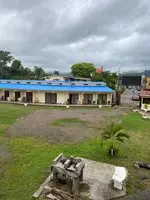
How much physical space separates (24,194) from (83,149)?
512cm

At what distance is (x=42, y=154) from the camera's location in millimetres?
10969


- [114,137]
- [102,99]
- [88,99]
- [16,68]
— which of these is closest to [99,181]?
[114,137]

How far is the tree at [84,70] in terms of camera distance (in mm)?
63763

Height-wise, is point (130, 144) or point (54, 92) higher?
point (54, 92)

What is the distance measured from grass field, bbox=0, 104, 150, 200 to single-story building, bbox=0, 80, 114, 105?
16.7 meters

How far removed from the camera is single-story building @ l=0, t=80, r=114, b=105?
32.3 metres

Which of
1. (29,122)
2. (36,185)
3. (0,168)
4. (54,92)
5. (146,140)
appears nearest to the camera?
(36,185)

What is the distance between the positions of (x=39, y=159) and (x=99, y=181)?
3.07 metres

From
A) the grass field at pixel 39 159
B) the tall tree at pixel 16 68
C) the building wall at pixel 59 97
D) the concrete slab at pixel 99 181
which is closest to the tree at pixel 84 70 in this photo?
the tall tree at pixel 16 68

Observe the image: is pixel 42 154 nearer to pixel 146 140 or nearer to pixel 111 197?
pixel 111 197

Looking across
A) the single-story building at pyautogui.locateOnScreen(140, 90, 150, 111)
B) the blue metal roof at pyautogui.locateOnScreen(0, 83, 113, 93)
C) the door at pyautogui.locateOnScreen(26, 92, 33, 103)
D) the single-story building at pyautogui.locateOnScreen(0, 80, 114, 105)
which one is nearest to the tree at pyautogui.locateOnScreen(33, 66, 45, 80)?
the blue metal roof at pyautogui.locateOnScreen(0, 83, 113, 93)

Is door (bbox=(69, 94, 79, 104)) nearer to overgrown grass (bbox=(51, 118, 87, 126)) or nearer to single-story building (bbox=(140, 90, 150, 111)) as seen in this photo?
single-story building (bbox=(140, 90, 150, 111))

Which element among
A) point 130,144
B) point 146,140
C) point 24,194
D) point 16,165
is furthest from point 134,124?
point 24,194

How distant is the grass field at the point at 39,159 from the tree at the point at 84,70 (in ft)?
159
